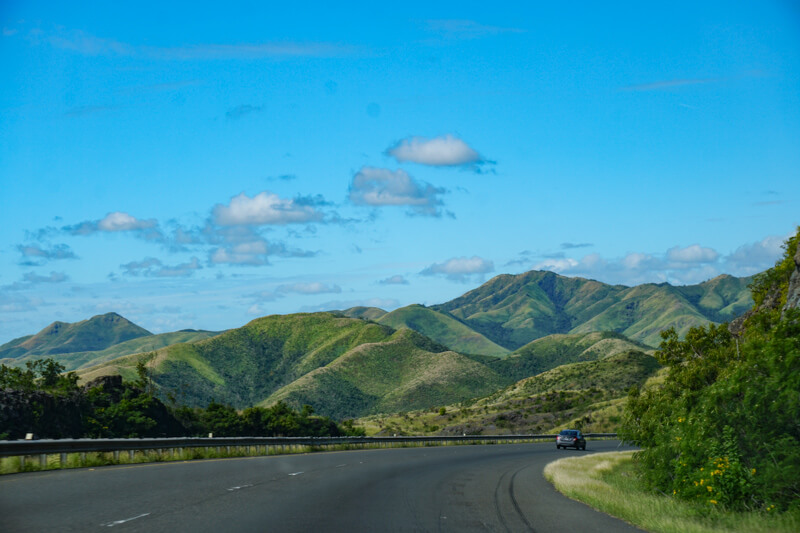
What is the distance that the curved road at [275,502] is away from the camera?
12.5 metres

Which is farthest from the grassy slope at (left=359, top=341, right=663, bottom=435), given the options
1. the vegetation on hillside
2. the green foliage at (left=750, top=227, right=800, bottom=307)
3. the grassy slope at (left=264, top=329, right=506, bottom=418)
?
the vegetation on hillside

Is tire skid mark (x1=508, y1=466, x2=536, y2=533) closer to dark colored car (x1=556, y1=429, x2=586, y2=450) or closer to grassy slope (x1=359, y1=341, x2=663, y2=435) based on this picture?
dark colored car (x1=556, y1=429, x2=586, y2=450)

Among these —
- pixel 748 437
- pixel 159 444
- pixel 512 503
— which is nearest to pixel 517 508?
pixel 512 503

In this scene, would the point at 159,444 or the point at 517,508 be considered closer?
the point at 517,508

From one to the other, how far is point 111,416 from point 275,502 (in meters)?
38.9

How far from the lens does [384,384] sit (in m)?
182

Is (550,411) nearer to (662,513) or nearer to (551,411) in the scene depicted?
(551,411)

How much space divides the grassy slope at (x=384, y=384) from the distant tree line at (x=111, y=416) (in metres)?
75.1

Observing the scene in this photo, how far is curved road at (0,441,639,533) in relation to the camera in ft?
40.9

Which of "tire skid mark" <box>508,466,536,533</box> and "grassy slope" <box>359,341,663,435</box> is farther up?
"tire skid mark" <box>508,466,536,533</box>

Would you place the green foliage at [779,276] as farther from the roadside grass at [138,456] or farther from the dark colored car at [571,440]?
the roadside grass at [138,456]

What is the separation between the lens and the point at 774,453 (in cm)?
1429

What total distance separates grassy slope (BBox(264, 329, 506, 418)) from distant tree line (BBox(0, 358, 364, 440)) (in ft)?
246

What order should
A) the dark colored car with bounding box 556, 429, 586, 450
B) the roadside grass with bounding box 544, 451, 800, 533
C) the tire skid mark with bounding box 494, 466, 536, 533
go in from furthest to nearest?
the dark colored car with bounding box 556, 429, 586, 450 → the tire skid mark with bounding box 494, 466, 536, 533 → the roadside grass with bounding box 544, 451, 800, 533
